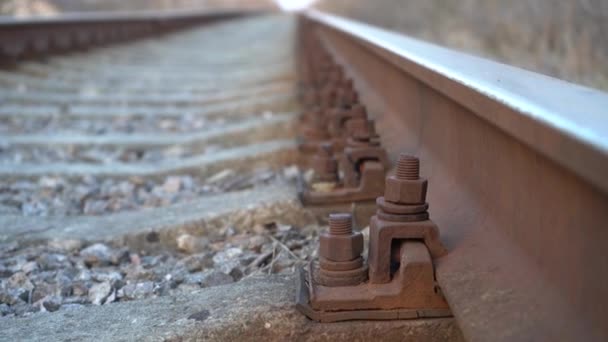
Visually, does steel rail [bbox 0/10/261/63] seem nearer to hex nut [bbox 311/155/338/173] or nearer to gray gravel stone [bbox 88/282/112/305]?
hex nut [bbox 311/155/338/173]

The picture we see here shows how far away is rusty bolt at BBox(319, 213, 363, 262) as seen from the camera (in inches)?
77.4

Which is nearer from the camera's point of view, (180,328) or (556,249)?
(556,249)

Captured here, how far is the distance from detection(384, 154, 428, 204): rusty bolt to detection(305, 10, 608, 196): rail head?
206 millimetres

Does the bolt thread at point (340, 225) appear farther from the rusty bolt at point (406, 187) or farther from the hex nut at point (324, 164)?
the hex nut at point (324, 164)

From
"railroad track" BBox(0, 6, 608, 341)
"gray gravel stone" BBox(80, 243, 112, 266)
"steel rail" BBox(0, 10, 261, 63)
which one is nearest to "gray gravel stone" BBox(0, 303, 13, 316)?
"railroad track" BBox(0, 6, 608, 341)

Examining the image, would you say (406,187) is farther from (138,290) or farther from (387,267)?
(138,290)

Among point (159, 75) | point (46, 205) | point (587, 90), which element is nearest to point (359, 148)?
point (587, 90)

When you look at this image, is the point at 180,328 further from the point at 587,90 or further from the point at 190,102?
the point at 190,102

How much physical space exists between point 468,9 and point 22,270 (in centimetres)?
972

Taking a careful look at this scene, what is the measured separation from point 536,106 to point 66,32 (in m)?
9.82

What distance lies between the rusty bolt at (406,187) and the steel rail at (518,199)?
144mm

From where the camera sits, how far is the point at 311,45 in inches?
285

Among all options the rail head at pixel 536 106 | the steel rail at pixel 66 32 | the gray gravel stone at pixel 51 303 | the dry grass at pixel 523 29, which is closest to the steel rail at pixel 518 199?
the rail head at pixel 536 106

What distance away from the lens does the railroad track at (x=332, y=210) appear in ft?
4.86
